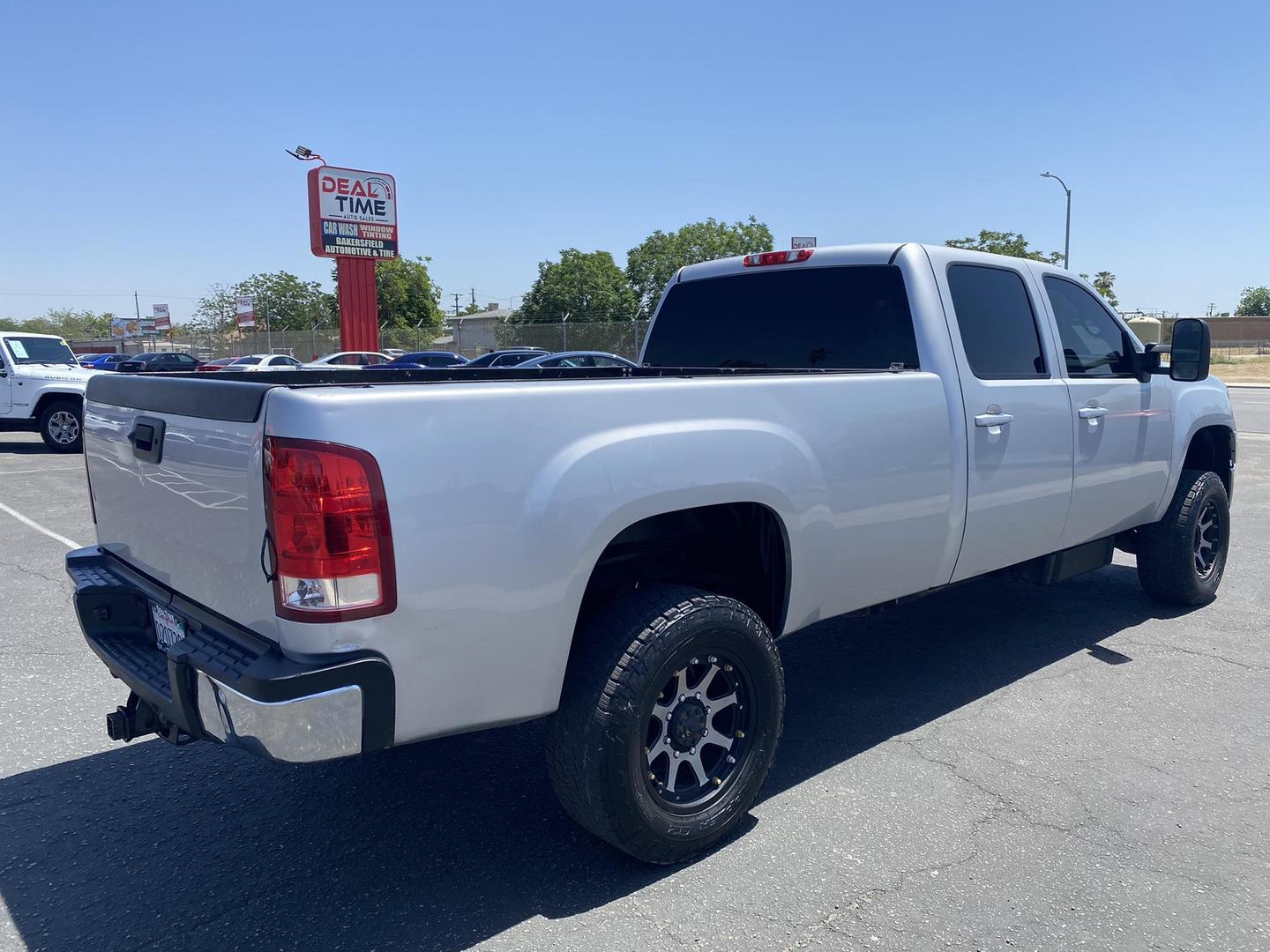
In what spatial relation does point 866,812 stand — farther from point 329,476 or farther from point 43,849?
point 43,849

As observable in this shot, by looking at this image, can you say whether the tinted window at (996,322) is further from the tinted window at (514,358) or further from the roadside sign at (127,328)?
the roadside sign at (127,328)

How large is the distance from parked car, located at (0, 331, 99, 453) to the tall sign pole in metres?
14.9

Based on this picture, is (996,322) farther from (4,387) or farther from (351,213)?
(351,213)

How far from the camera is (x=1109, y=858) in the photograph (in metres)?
3.10

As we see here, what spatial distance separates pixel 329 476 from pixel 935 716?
3085 millimetres

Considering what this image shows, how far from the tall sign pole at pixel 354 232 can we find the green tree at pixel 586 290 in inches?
1265

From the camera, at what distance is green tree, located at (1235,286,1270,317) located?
112 meters

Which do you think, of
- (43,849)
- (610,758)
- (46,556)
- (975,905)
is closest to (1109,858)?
(975,905)

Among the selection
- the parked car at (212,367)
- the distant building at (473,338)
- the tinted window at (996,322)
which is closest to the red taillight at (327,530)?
the parked car at (212,367)

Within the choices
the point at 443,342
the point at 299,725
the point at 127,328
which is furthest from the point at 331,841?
the point at 127,328

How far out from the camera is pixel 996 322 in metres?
4.38

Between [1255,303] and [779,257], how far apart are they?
5230 inches

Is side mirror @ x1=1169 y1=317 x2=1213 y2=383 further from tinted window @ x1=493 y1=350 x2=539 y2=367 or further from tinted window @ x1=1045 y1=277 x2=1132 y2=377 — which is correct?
tinted window @ x1=493 y1=350 x2=539 y2=367

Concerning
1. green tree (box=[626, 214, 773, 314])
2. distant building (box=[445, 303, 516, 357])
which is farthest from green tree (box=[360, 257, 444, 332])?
green tree (box=[626, 214, 773, 314])
